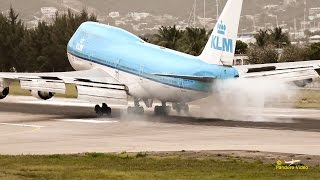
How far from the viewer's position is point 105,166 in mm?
34219

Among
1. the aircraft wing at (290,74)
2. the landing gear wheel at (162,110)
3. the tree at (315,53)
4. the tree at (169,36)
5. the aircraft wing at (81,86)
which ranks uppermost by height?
the aircraft wing at (290,74)

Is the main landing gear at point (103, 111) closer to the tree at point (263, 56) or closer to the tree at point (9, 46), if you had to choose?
the tree at point (263, 56)

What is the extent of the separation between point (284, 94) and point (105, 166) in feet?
89.6

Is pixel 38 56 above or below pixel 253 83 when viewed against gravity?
below

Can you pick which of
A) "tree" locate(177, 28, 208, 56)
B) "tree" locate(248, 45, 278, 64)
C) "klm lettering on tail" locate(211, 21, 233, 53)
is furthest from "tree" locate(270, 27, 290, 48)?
"klm lettering on tail" locate(211, 21, 233, 53)

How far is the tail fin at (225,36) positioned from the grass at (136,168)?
821 inches

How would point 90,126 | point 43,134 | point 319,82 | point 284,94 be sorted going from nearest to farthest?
point 43,134
point 90,126
point 284,94
point 319,82

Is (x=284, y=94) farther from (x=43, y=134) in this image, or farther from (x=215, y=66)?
(x=43, y=134)

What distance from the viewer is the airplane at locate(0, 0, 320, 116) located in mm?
57750

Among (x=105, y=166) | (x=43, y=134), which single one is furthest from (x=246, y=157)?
(x=43, y=134)

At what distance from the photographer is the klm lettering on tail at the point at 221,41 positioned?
58.2m

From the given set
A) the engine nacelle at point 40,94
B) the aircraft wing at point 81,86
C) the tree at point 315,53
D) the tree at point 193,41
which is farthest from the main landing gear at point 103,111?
the tree at point 315,53

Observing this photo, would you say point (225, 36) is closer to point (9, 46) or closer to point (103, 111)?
point (103, 111)

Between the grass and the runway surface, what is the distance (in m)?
4.13
